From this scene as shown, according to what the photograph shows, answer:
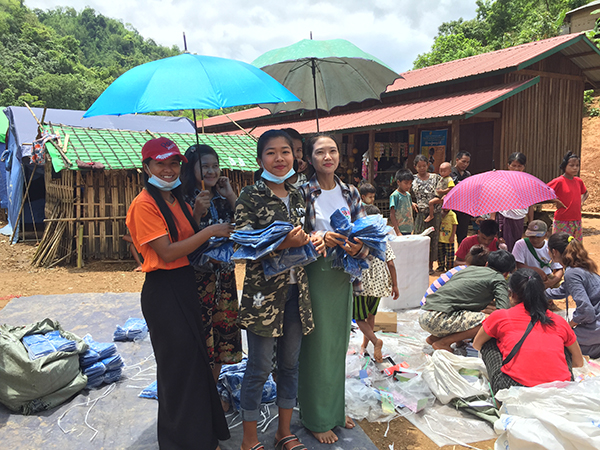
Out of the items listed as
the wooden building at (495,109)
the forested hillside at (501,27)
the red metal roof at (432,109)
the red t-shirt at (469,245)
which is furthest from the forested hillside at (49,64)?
the red t-shirt at (469,245)

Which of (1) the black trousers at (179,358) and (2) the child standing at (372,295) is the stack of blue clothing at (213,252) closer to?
(1) the black trousers at (179,358)

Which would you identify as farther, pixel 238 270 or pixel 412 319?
pixel 238 270

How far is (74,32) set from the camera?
7944 centimetres

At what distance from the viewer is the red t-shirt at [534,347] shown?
2867 mm

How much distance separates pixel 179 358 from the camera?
94.3 inches

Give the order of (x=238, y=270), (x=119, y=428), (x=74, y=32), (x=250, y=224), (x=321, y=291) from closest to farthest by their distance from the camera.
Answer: (x=250, y=224), (x=321, y=291), (x=119, y=428), (x=238, y=270), (x=74, y=32)

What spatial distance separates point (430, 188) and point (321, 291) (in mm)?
5133

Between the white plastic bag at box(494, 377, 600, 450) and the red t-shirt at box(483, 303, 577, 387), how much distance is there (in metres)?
0.23

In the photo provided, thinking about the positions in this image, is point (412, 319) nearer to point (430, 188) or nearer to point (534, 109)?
point (430, 188)

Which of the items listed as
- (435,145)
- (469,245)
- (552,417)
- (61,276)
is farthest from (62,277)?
(435,145)

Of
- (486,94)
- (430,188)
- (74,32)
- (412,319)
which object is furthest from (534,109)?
(74,32)

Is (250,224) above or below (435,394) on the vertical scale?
above

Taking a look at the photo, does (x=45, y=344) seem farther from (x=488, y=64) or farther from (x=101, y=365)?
(x=488, y=64)

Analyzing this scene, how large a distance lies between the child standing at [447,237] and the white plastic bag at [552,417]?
4.33 meters
